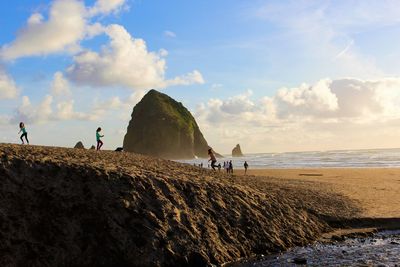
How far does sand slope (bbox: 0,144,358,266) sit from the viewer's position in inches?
685

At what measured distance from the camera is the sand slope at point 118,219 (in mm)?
17391

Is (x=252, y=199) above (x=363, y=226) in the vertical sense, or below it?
above

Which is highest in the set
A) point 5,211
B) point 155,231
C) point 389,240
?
point 5,211

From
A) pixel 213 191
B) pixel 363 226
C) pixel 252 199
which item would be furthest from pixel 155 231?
pixel 363 226

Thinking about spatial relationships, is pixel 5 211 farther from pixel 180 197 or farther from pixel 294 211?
pixel 294 211

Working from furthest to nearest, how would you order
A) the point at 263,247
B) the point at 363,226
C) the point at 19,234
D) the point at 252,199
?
the point at 363,226 → the point at 252,199 → the point at 263,247 → the point at 19,234

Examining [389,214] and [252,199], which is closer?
[252,199]

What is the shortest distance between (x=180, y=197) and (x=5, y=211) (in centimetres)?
837

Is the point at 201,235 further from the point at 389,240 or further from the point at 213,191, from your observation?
the point at 389,240

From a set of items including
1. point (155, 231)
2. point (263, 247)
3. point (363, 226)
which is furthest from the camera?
point (363, 226)

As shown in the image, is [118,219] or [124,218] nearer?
[118,219]

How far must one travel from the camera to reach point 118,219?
60.5 feet

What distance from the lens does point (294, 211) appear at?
25.8m

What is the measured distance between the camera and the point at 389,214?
28.0 meters
